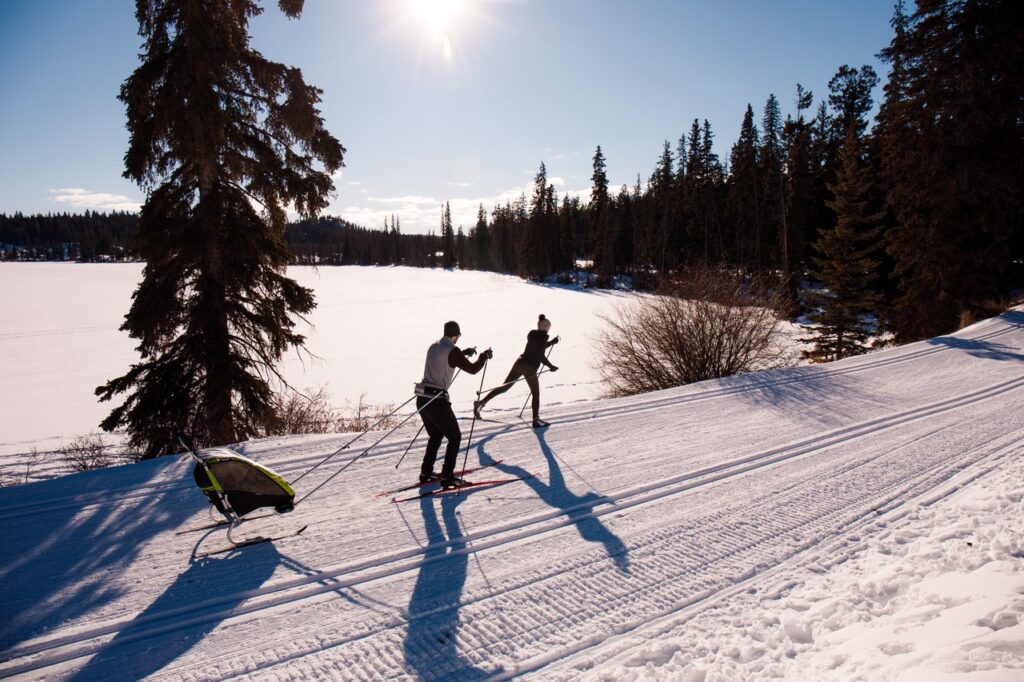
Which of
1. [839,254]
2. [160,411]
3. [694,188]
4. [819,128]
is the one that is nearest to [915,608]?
[160,411]

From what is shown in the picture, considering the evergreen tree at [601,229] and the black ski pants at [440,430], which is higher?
the evergreen tree at [601,229]

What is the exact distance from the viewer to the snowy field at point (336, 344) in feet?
57.3

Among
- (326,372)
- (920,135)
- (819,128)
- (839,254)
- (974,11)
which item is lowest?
(326,372)

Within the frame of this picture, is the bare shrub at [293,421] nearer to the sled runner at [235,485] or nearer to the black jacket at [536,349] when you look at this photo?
the black jacket at [536,349]

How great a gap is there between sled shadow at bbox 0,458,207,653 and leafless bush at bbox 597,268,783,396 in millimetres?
11735

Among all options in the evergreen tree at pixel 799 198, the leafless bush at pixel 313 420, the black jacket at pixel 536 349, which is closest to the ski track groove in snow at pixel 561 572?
the black jacket at pixel 536 349

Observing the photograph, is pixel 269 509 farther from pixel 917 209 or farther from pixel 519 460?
pixel 917 209

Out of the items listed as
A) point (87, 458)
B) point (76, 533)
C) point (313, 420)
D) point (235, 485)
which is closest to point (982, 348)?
point (313, 420)

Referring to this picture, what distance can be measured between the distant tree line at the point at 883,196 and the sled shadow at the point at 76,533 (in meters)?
3.96

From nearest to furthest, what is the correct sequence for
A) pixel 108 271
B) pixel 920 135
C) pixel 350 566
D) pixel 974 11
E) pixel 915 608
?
pixel 915 608
pixel 350 566
pixel 974 11
pixel 920 135
pixel 108 271

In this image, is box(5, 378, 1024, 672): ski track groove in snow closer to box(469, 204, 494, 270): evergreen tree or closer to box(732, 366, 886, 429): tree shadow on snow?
box(732, 366, 886, 429): tree shadow on snow

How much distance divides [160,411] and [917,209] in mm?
26496

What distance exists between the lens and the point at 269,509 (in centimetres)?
638

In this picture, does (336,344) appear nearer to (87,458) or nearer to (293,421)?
(293,421)
